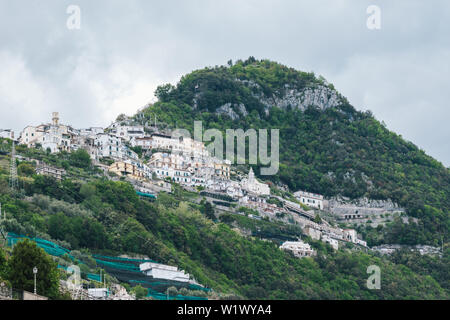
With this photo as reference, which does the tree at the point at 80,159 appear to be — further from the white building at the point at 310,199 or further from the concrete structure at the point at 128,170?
the white building at the point at 310,199

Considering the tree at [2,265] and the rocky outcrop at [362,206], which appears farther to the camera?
the rocky outcrop at [362,206]

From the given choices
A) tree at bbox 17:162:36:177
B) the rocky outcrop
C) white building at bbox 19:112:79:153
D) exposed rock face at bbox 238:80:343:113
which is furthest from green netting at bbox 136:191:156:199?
exposed rock face at bbox 238:80:343:113

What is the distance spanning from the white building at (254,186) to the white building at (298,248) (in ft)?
50.2

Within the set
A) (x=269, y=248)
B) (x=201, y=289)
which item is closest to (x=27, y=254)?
(x=201, y=289)

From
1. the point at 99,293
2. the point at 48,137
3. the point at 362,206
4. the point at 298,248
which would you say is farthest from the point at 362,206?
the point at 99,293

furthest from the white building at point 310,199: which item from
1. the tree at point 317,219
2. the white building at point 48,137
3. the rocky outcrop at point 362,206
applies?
the white building at point 48,137

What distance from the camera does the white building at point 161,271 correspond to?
239 ft

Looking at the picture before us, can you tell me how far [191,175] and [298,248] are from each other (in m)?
19.2

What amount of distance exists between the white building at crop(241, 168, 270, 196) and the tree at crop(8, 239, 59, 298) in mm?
55872

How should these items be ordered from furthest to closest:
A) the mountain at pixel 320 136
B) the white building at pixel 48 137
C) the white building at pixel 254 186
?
the mountain at pixel 320 136 < the white building at pixel 254 186 < the white building at pixel 48 137

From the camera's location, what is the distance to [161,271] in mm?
73250

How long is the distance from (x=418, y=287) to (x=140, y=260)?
97.4 feet

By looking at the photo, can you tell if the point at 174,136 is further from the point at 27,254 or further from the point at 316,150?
the point at 27,254
